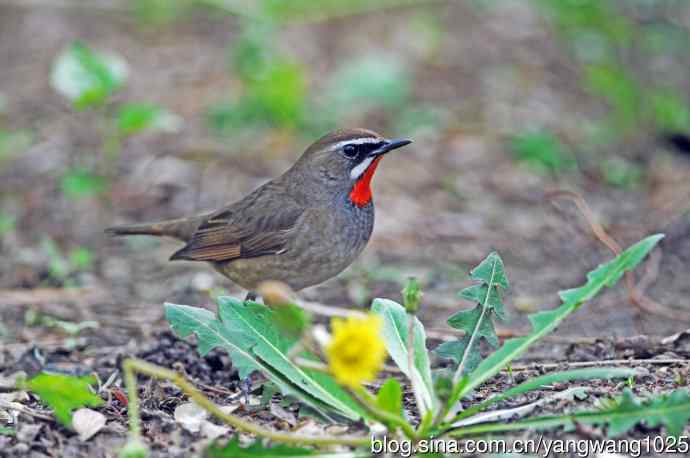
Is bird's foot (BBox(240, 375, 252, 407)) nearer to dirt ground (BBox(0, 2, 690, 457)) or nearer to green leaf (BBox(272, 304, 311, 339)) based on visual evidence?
dirt ground (BBox(0, 2, 690, 457))

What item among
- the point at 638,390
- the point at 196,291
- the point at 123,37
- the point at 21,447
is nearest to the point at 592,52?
the point at 123,37

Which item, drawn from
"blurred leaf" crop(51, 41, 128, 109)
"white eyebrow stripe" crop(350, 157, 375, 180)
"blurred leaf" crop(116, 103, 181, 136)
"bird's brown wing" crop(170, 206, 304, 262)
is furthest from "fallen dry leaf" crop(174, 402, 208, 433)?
"blurred leaf" crop(51, 41, 128, 109)

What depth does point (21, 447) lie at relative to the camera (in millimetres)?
3939

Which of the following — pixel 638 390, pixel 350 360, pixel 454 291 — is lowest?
pixel 454 291

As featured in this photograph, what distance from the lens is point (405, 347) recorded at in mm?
4383

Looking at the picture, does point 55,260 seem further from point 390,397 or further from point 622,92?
point 622,92

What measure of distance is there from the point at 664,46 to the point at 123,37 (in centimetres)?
569

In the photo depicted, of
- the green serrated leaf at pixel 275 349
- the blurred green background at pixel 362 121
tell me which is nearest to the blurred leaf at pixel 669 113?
the blurred green background at pixel 362 121

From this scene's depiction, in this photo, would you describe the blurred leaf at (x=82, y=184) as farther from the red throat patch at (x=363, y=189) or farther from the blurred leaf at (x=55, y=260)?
the red throat patch at (x=363, y=189)

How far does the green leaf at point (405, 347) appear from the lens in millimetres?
3936

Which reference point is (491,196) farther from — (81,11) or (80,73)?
(81,11)

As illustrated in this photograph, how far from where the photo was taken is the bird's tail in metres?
6.62

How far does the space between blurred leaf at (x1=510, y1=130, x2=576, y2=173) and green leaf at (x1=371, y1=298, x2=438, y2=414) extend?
459cm

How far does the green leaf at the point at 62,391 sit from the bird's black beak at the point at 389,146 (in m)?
2.47
